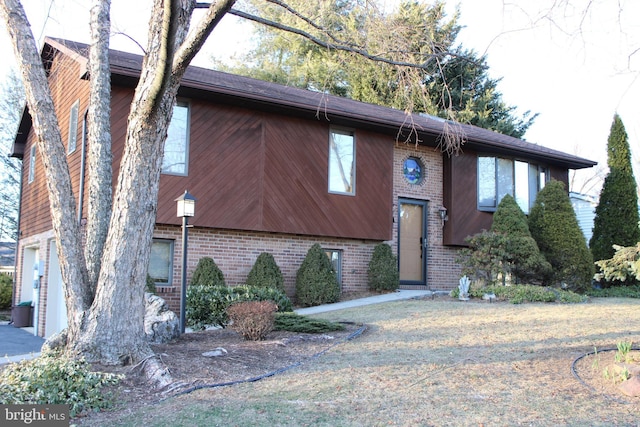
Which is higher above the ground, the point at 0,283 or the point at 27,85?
the point at 27,85

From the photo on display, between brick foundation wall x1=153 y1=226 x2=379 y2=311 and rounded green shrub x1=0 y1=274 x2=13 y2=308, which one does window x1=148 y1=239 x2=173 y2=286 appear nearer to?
brick foundation wall x1=153 y1=226 x2=379 y2=311

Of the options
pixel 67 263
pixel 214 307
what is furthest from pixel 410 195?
pixel 67 263

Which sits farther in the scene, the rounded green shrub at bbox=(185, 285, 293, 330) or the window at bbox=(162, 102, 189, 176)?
the window at bbox=(162, 102, 189, 176)

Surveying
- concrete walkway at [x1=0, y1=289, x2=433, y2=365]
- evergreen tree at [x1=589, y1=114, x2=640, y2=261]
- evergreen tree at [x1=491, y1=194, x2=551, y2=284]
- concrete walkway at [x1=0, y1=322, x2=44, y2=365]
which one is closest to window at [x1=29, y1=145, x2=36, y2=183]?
concrete walkway at [x1=0, y1=322, x2=44, y2=365]

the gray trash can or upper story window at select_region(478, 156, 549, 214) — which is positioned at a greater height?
upper story window at select_region(478, 156, 549, 214)

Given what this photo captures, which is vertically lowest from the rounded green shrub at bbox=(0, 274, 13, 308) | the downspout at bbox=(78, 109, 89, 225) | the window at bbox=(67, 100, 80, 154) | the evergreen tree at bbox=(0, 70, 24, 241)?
the rounded green shrub at bbox=(0, 274, 13, 308)

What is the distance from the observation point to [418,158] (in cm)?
1512

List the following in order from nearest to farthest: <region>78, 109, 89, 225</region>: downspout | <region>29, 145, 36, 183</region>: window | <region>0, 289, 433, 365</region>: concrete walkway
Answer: <region>0, 289, 433, 365</region>: concrete walkway, <region>78, 109, 89, 225</region>: downspout, <region>29, 145, 36, 183</region>: window

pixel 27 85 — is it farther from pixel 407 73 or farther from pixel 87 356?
pixel 407 73

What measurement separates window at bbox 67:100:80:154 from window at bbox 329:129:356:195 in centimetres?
561

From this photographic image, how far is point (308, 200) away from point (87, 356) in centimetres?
747

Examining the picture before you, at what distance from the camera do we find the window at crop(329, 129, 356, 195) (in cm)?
1324

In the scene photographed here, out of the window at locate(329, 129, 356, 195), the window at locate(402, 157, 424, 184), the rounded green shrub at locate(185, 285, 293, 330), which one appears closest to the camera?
the rounded green shrub at locate(185, 285, 293, 330)

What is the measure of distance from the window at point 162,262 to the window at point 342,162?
151 inches
